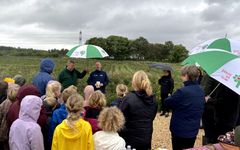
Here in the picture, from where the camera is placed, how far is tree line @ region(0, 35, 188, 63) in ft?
162

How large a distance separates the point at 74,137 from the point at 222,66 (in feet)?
6.05

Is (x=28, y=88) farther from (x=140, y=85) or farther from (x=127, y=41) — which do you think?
(x=127, y=41)

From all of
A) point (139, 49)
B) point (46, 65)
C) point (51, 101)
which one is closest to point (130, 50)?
point (139, 49)

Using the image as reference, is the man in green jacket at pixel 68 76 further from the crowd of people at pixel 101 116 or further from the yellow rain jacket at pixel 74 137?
the yellow rain jacket at pixel 74 137

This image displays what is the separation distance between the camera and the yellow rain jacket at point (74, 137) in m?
3.34

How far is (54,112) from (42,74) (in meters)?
2.06

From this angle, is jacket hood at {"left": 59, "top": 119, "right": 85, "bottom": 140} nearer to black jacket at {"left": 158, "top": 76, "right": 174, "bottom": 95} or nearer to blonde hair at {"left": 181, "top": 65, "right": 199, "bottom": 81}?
blonde hair at {"left": 181, "top": 65, "right": 199, "bottom": 81}

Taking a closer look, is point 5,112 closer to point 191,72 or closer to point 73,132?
point 73,132

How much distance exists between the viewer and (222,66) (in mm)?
3719

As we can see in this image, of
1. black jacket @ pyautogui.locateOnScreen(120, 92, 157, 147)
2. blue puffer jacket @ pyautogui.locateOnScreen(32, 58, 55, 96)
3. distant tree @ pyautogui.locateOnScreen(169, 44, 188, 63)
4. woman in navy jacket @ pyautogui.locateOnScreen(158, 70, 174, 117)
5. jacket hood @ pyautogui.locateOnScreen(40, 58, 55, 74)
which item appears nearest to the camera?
black jacket @ pyautogui.locateOnScreen(120, 92, 157, 147)

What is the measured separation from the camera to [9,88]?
4.35 m

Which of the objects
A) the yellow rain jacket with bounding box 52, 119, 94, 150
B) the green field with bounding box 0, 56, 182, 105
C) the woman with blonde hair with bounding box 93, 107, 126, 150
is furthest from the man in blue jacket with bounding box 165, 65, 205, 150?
the green field with bounding box 0, 56, 182, 105

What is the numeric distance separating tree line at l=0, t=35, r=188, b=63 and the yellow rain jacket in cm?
3916

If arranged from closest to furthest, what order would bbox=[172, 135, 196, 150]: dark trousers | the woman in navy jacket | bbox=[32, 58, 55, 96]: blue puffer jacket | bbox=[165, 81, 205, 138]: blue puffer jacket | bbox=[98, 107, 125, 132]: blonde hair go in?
bbox=[98, 107, 125, 132]: blonde hair
bbox=[165, 81, 205, 138]: blue puffer jacket
bbox=[172, 135, 196, 150]: dark trousers
bbox=[32, 58, 55, 96]: blue puffer jacket
the woman in navy jacket
